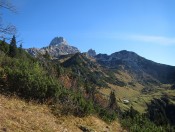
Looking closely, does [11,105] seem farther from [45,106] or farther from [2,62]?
[2,62]

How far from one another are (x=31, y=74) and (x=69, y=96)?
12.4 feet

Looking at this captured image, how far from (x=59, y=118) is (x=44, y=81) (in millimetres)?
4369

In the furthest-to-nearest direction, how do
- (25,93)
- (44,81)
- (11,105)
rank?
(44,81) → (25,93) → (11,105)

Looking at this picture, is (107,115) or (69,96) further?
(107,115)

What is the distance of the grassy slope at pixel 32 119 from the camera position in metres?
15.6

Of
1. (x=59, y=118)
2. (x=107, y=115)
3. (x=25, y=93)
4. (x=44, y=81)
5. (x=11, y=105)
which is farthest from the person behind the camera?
(x=107, y=115)

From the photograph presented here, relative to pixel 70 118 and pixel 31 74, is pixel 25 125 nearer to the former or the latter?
pixel 70 118

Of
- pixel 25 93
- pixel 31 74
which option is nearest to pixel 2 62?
pixel 31 74

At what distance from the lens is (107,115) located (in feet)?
86.5

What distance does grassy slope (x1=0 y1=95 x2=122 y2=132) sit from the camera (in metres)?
15.6

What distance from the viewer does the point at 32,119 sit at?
17.1 metres

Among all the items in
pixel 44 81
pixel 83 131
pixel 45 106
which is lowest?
pixel 83 131

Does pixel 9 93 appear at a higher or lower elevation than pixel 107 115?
higher

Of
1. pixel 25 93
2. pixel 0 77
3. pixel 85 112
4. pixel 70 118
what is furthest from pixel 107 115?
pixel 0 77
